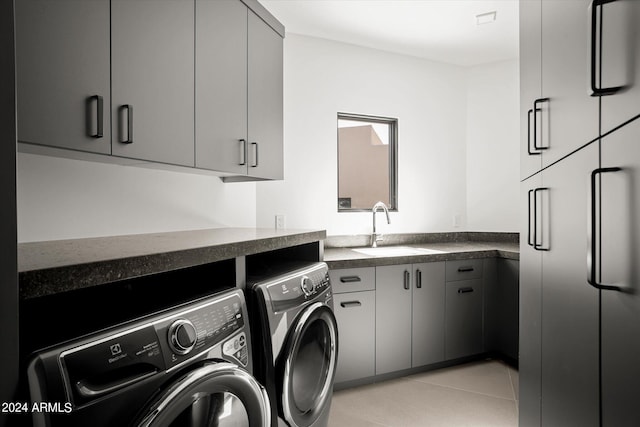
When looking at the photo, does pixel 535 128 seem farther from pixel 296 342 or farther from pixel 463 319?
pixel 463 319

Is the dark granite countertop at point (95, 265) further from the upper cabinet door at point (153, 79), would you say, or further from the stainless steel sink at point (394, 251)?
the stainless steel sink at point (394, 251)

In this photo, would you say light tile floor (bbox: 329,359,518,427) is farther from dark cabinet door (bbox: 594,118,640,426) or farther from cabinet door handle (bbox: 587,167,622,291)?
cabinet door handle (bbox: 587,167,622,291)

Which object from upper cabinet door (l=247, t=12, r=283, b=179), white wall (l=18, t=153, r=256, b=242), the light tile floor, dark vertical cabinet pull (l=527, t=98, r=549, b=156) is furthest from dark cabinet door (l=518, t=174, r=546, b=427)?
white wall (l=18, t=153, r=256, b=242)

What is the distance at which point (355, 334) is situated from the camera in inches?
105

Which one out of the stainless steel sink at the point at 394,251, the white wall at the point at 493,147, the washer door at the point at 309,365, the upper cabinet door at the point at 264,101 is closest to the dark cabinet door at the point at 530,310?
the washer door at the point at 309,365

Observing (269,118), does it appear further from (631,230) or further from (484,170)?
(484,170)

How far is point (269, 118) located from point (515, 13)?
1953 millimetres

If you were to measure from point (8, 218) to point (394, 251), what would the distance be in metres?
2.78

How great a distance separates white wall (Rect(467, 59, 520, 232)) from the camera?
3.69m

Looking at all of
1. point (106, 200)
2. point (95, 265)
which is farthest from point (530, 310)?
point (106, 200)

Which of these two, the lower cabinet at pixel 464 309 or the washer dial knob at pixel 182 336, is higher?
the washer dial knob at pixel 182 336

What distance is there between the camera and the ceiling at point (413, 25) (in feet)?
9.01

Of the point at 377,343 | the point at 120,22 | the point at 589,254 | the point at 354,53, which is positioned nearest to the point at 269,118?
the point at 120,22

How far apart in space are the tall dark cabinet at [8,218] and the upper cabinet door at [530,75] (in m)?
1.57
